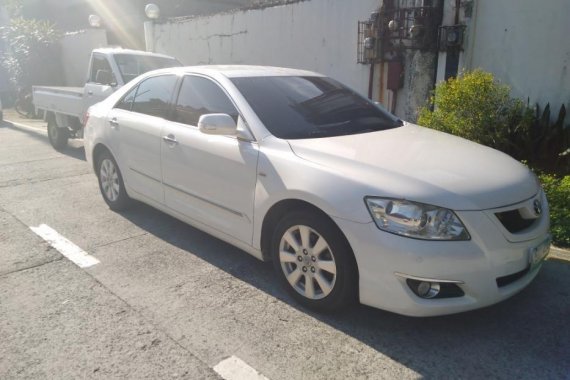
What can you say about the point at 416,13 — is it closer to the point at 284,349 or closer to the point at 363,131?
the point at 363,131

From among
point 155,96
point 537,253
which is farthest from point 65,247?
point 537,253

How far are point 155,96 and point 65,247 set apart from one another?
5.29 feet

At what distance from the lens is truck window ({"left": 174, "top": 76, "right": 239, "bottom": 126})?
3.76m

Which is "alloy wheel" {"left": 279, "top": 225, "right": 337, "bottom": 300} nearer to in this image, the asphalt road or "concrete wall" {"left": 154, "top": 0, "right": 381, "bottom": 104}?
the asphalt road

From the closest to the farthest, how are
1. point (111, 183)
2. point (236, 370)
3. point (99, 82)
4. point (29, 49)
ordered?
point (236, 370) → point (111, 183) → point (99, 82) → point (29, 49)

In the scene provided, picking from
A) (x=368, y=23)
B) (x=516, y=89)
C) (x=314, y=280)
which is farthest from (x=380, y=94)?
(x=314, y=280)

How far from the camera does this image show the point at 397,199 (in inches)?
106

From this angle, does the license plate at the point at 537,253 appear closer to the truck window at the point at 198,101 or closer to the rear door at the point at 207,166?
the rear door at the point at 207,166

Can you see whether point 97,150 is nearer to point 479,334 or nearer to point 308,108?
point 308,108

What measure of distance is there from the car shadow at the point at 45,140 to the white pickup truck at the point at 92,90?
0.75ft

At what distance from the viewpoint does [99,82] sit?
795cm

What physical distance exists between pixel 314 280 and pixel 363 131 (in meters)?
1.30

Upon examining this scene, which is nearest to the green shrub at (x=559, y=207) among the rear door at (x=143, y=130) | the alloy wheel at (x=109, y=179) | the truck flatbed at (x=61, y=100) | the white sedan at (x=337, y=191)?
the white sedan at (x=337, y=191)

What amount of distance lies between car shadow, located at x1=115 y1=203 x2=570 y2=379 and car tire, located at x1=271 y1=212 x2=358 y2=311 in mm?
154
